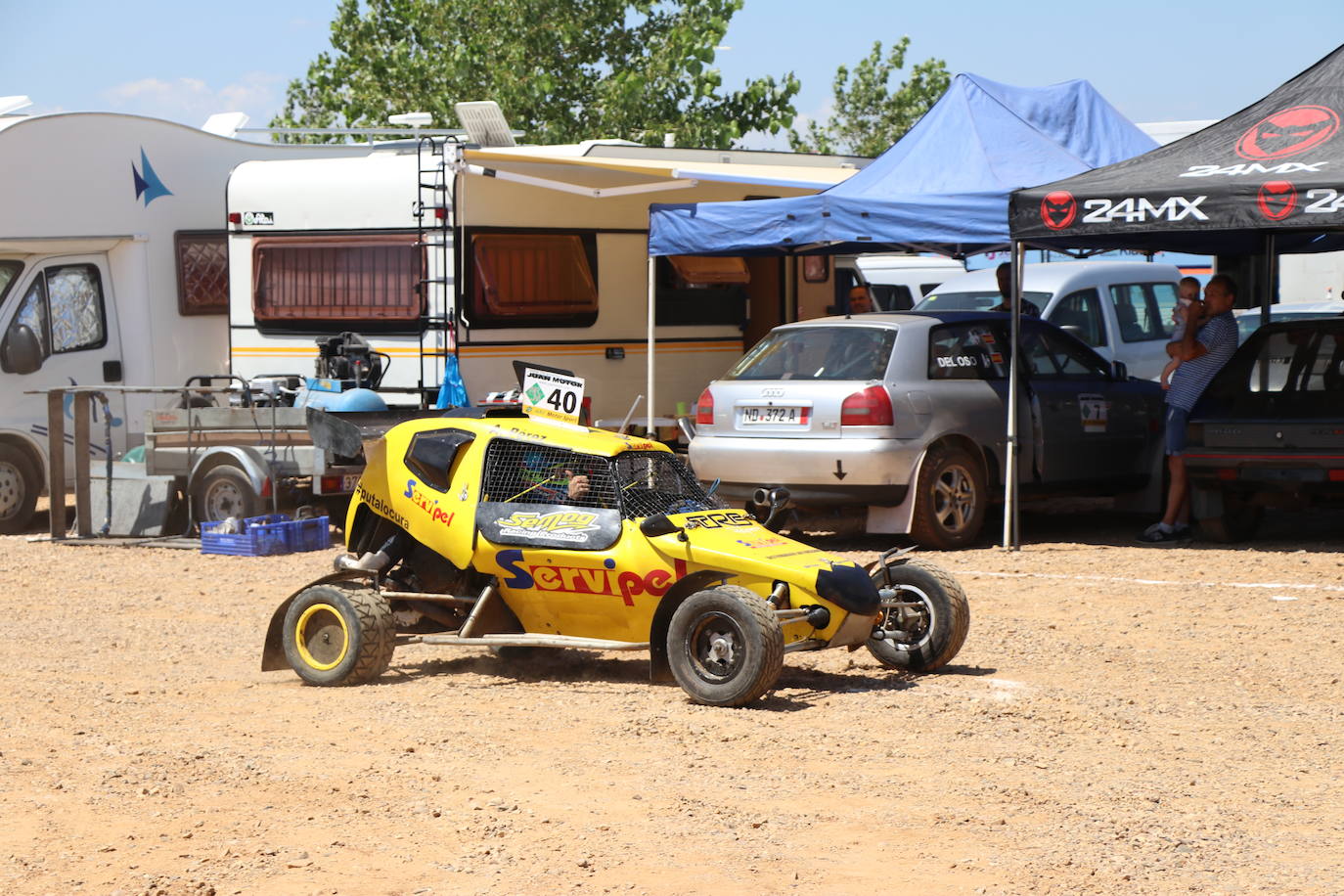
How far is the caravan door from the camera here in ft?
48.2

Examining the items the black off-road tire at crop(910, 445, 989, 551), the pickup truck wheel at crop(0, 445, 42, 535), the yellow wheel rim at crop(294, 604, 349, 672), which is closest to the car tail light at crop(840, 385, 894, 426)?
the black off-road tire at crop(910, 445, 989, 551)

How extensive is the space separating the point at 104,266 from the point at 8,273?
83 centimetres

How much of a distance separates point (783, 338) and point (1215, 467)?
3.09m

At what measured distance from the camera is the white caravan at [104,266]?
48.3 feet

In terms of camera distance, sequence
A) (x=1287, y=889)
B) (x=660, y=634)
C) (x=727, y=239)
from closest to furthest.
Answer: (x=1287, y=889) → (x=660, y=634) → (x=727, y=239)

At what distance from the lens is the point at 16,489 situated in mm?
14617

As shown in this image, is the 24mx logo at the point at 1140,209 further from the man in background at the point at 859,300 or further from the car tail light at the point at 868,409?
the man in background at the point at 859,300

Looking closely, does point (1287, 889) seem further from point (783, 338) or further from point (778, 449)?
point (783, 338)

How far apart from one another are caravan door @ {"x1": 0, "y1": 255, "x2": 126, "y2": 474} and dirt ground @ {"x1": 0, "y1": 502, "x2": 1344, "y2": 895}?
5437 mm

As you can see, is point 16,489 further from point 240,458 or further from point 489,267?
point 489,267

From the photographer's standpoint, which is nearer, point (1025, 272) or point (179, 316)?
point (179, 316)

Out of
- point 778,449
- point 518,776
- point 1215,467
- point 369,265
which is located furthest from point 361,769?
point 369,265

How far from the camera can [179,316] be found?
15.8 m

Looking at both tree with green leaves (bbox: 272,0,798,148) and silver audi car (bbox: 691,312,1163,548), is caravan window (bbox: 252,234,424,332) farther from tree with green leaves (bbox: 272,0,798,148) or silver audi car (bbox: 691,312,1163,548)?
tree with green leaves (bbox: 272,0,798,148)
